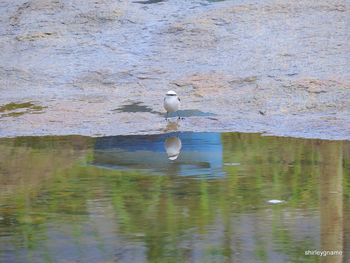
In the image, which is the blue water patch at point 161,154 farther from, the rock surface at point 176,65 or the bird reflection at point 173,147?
the rock surface at point 176,65

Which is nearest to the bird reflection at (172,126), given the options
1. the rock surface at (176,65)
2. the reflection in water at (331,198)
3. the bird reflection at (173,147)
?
the rock surface at (176,65)

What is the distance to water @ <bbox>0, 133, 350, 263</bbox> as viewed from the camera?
4656mm

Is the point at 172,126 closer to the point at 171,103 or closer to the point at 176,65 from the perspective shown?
the point at 171,103

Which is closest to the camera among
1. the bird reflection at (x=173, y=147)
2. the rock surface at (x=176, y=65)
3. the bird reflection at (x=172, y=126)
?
the bird reflection at (x=173, y=147)

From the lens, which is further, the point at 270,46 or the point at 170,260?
the point at 270,46

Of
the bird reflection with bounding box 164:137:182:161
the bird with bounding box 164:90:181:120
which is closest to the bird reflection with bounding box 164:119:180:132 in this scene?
the bird with bounding box 164:90:181:120

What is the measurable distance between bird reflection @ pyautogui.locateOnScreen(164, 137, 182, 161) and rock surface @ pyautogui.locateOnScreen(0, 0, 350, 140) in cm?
36

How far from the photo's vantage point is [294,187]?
5.79 m

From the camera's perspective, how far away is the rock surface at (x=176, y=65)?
7906 mm

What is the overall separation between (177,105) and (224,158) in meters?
1.24

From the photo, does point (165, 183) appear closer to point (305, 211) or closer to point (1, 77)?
point (305, 211)

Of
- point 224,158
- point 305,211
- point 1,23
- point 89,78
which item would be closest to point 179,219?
point 305,211

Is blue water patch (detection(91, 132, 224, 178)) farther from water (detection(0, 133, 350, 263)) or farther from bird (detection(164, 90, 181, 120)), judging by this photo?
bird (detection(164, 90, 181, 120))

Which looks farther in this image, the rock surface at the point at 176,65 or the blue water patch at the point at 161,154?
the rock surface at the point at 176,65
